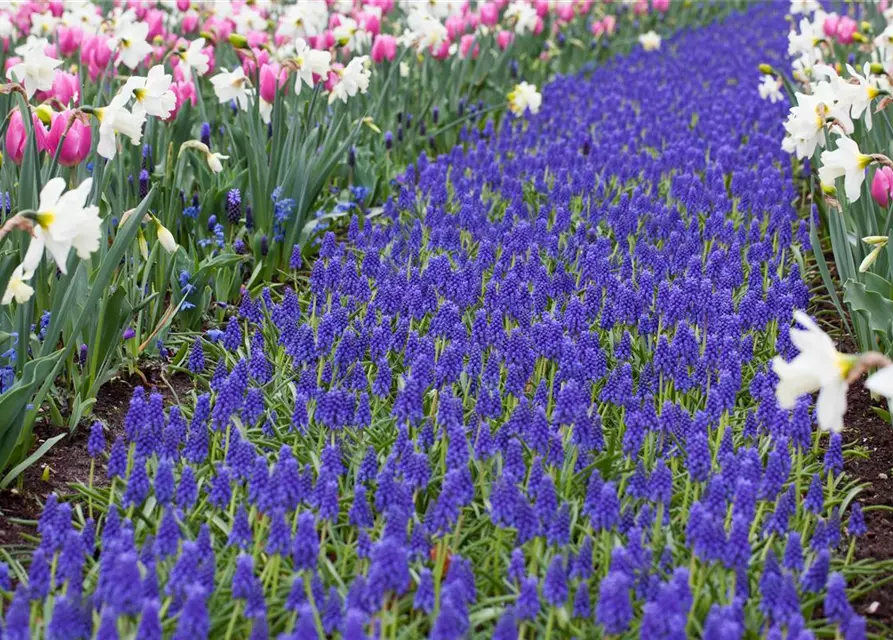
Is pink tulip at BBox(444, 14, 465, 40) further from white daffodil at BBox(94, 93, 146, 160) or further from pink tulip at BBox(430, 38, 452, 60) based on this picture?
white daffodil at BBox(94, 93, 146, 160)

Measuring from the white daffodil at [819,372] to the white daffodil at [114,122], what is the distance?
2205 millimetres

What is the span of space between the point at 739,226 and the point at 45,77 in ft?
10.2

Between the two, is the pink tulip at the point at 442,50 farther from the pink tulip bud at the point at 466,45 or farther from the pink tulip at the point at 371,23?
the pink tulip bud at the point at 466,45

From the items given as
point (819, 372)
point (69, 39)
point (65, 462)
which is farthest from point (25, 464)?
point (69, 39)

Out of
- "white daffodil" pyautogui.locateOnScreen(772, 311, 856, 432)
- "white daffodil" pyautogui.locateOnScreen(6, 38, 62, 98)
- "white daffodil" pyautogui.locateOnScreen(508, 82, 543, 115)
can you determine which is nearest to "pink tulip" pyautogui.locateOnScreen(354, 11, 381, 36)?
"white daffodil" pyautogui.locateOnScreen(508, 82, 543, 115)

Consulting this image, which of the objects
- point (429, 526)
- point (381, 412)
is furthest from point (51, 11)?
point (429, 526)

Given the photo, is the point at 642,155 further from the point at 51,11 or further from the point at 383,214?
the point at 51,11

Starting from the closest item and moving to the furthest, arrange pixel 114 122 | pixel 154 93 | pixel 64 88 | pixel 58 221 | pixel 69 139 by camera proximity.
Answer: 1. pixel 58 221
2. pixel 114 122
3. pixel 69 139
4. pixel 154 93
5. pixel 64 88

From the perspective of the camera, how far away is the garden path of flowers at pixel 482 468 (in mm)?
2285

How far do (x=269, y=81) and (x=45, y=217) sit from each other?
9.35ft

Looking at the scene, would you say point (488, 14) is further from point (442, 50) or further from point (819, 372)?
point (819, 372)

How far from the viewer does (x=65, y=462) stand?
3375 mm

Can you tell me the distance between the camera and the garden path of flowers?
2.29 m

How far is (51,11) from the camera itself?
7637mm
